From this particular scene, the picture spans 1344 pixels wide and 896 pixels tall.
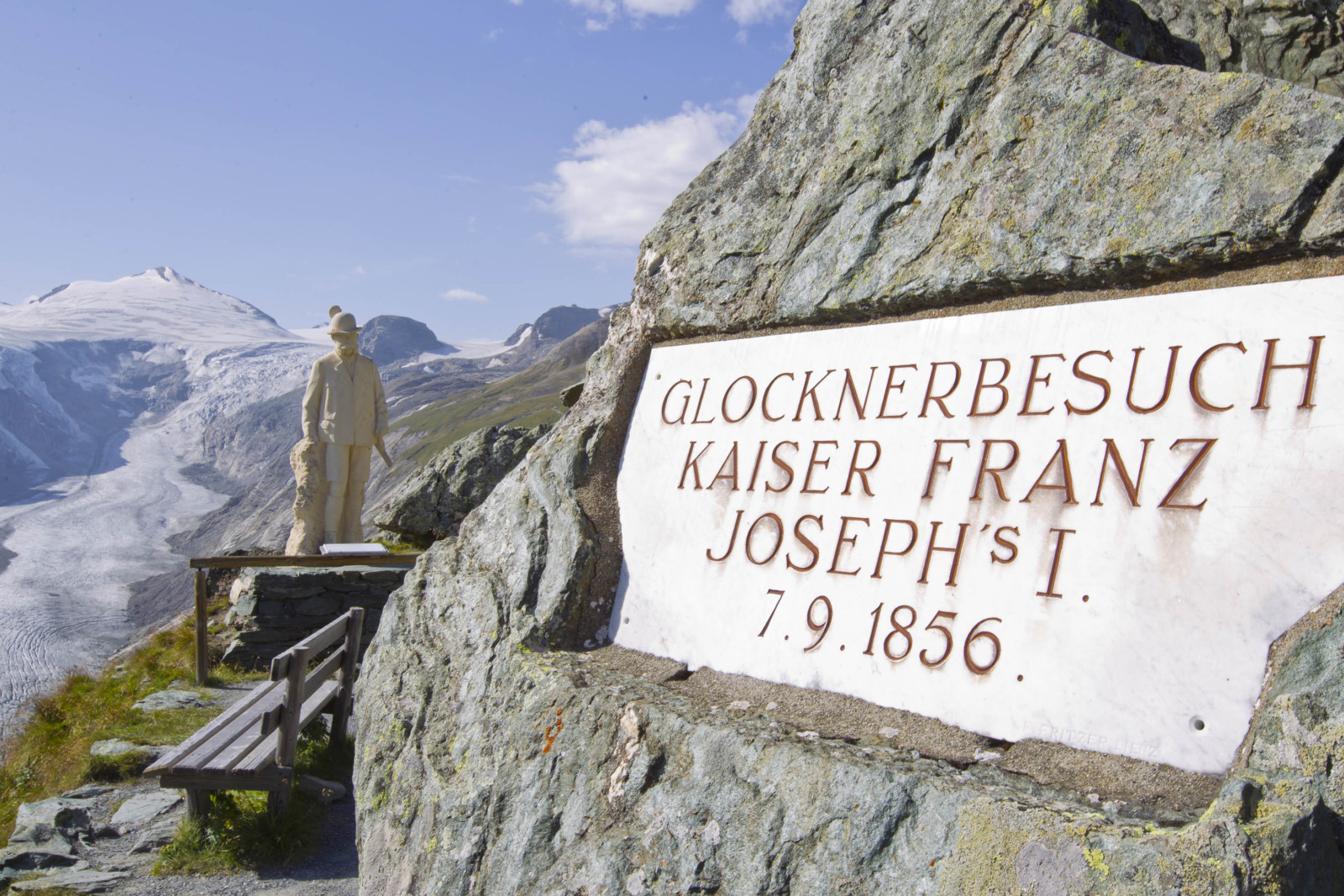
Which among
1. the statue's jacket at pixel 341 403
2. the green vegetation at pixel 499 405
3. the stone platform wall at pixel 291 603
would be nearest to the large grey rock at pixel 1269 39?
the stone platform wall at pixel 291 603

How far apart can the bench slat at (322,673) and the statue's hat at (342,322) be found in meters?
4.62

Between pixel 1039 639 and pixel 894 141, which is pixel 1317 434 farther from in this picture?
pixel 894 141

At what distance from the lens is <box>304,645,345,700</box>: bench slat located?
6000mm

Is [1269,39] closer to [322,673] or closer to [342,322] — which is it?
[322,673]

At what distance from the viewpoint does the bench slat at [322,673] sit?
600 centimetres

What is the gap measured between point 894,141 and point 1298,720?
8.27 feet

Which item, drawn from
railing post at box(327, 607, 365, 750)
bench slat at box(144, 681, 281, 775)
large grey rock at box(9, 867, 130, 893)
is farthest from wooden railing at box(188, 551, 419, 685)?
large grey rock at box(9, 867, 130, 893)

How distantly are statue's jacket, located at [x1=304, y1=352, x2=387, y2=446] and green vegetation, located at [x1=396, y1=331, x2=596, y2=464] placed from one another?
59117mm

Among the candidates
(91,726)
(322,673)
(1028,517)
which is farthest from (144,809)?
(1028,517)

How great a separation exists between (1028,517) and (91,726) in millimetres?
8974

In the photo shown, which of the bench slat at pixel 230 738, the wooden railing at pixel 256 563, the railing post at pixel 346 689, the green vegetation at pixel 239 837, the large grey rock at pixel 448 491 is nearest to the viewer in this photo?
the bench slat at pixel 230 738

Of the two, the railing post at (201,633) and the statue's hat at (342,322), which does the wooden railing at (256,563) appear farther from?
the statue's hat at (342,322)

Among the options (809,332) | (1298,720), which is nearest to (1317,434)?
(1298,720)

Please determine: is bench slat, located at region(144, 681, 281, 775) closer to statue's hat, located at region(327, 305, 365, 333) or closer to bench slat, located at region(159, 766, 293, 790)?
bench slat, located at region(159, 766, 293, 790)
